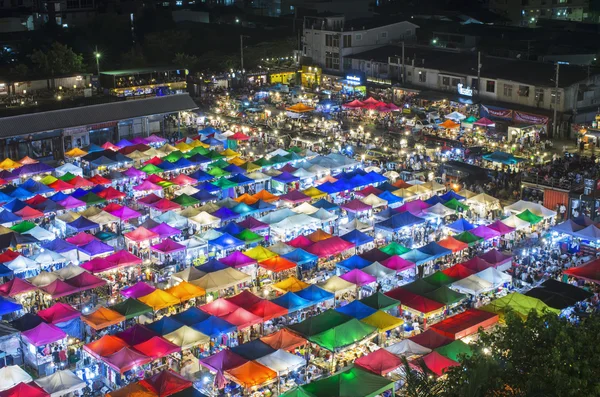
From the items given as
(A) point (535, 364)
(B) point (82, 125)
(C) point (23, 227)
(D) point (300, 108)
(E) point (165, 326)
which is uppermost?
(B) point (82, 125)

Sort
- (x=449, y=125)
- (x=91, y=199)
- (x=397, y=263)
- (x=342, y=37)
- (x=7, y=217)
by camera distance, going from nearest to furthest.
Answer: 1. (x=397, y=263)
2. (x=7, y=217)
3. (x=91, y=199)
4. (x=449, y=125)
5. (x=342, y=37)

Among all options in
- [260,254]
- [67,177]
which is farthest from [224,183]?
[260,254]

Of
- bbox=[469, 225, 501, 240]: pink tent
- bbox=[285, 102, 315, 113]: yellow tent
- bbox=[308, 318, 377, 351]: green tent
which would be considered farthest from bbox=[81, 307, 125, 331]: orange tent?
bbox=[285, 102, 315, 113]: yellow tent

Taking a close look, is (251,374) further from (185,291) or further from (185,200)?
(185,200)

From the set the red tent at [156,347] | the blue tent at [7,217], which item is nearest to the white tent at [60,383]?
the red tent at [156,347]

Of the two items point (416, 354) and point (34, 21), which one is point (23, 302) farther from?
point (34, 21)
